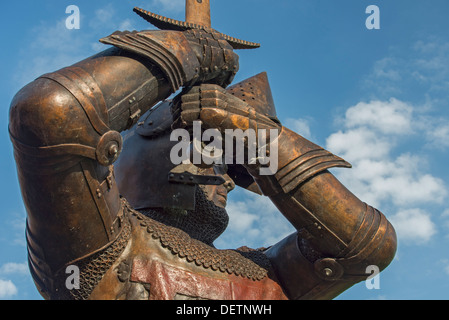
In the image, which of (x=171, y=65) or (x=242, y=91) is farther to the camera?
(x=242, y=91)

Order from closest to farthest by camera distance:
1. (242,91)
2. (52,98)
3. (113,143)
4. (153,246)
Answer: (52,98) < (113,143) < (153,246) < (242,91)

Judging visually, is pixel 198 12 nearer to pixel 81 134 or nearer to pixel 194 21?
pixel 194 21

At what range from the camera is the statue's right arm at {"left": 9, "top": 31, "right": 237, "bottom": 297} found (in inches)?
172

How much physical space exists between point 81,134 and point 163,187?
6.32ft

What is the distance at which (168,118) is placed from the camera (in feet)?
21.6

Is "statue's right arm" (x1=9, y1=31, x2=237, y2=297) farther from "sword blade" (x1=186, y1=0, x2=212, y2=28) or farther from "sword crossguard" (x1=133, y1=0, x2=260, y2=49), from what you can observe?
"sword blade" (x1=186, y1=0, x2=212, y2=28)

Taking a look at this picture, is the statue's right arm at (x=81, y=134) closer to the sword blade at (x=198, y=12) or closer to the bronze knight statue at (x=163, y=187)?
the bronze knight statue at (x=163, y=187)

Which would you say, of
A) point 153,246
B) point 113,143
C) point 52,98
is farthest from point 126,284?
point 52,98

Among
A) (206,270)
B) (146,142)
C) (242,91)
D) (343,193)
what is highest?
(242,91)

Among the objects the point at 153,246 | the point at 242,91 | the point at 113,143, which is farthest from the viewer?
the point at 242,91

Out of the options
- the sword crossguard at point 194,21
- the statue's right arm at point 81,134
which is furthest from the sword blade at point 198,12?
the statue's right arm at point 81,134

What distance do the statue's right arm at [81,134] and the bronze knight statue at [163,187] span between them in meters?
0.01

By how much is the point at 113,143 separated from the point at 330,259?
2.32 meters
